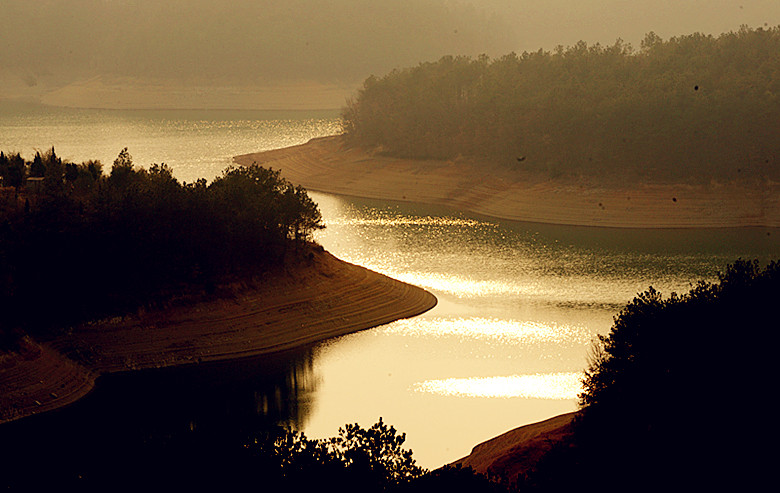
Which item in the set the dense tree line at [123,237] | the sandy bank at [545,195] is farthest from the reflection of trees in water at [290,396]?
the sandy bank at [545,195]

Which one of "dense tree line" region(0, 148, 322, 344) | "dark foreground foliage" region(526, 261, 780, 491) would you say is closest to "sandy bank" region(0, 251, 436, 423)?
"dense tree line" region(0, 148, 322, 344)

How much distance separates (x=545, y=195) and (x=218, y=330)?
31936mm

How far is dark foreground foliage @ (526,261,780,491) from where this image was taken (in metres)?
18.7

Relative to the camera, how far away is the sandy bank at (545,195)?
57938mm

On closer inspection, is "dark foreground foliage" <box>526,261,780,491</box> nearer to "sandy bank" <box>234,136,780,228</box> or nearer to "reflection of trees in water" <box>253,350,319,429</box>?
"reflection of trees in water" <box>253,350,319,429</box>

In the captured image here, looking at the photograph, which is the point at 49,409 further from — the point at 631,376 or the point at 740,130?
the point at 740,130

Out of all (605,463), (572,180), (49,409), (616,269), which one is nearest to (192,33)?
(572,180)

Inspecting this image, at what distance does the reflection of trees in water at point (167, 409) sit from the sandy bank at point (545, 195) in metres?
28.8

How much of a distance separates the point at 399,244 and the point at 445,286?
931 centimetres

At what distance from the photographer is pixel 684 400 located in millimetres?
20984

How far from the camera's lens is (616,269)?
46312mm

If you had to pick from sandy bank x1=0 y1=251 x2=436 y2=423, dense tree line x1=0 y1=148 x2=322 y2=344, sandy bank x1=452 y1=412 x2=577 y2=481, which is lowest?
sandy bank x1=452 y1=412 x2=577 y2=481

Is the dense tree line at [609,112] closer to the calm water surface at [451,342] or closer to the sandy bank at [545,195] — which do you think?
the sandy bank at [545,195]

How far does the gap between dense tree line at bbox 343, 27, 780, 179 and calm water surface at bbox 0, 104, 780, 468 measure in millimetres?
8432
